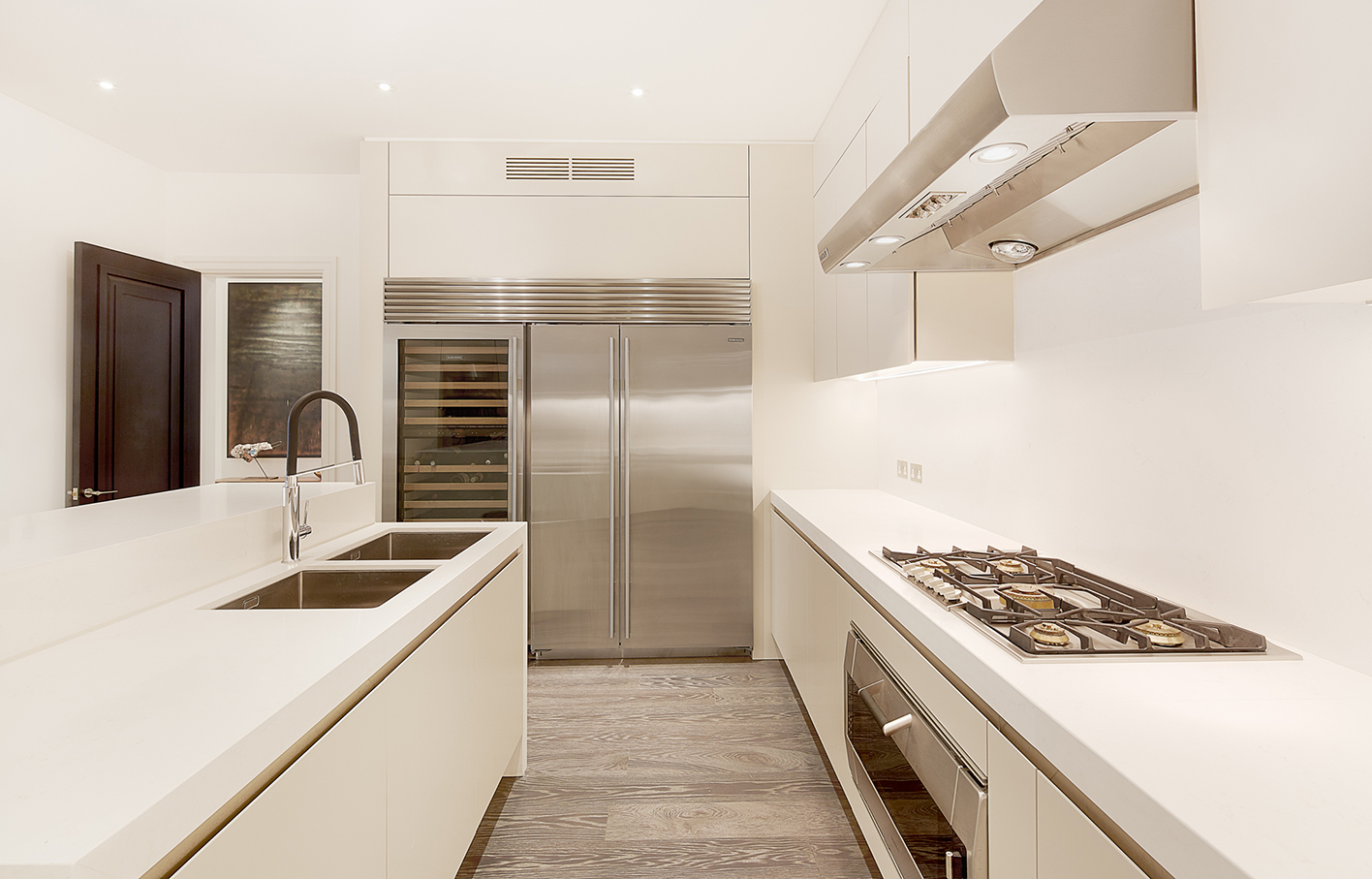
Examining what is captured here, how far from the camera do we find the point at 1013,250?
Answer: 1.73 m

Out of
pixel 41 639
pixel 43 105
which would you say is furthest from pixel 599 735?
pixel 43 105

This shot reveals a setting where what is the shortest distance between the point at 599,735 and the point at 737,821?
2.33ft

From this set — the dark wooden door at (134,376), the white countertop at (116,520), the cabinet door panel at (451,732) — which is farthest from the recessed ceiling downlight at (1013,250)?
the dark wooden door at (134,376)

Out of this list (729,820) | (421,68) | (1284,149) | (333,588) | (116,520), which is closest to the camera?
(1284,149)

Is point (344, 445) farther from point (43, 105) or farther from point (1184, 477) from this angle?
point (1184, 477)

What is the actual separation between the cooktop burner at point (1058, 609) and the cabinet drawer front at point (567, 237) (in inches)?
82.1

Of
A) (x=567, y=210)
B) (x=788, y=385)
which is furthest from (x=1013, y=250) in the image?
(x=567, y=210)

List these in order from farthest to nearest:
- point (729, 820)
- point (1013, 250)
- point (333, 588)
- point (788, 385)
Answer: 1. point (788, 385)
2. point (729, 820)
3. point (1013, 250)
4. point (333, 588)

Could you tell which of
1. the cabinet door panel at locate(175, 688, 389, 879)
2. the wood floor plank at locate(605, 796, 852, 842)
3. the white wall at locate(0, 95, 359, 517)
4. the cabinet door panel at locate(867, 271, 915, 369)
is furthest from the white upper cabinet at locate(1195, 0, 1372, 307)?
the white wall at locate(0, 95, 359, 517)

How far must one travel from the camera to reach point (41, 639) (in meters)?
1.03

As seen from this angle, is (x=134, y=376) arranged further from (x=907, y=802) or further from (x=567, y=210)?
(x=907, y=802)

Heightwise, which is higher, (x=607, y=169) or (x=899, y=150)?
(x=607, y=169)

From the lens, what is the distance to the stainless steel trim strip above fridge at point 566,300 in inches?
126

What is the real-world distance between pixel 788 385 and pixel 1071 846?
8.72 feet
